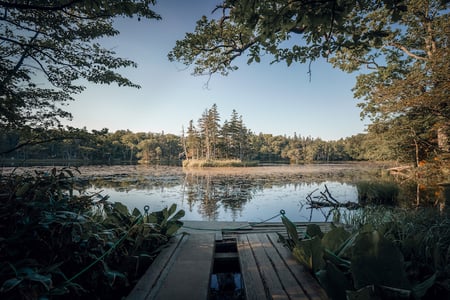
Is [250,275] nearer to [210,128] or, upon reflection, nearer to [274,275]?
[274,275]

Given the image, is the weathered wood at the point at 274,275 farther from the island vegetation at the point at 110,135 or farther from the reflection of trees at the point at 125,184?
the reflection of trees at the point at 125,184

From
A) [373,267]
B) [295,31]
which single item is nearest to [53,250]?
[373,267]

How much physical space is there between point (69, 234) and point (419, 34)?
13888 mm

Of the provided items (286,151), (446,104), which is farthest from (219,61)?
(286,151)

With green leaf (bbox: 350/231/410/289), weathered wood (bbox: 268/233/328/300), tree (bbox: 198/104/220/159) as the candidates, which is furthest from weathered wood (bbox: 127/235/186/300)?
tree (bbox: 198/104/220/159)

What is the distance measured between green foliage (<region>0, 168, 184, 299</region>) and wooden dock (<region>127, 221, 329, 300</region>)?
263 millimetres

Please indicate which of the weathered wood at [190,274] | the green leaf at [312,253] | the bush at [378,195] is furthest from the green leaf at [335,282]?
the bush at [378,195]

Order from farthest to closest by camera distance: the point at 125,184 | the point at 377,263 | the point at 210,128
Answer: the point at 210,128
the point at 125,184
the point at 377,263

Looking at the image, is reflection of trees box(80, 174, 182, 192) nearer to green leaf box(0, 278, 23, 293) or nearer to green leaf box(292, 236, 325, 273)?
green leaf box(0, 278, 23, 293)

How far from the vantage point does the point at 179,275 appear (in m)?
1.73

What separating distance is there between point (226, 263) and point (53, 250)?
5.77ft

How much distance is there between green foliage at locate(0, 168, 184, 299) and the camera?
116cm

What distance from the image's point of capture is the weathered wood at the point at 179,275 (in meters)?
1.48

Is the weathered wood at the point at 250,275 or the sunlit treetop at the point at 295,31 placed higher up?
the sunlit treetop at the point at 295,31
